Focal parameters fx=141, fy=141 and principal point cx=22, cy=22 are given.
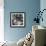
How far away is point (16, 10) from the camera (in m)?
5.80

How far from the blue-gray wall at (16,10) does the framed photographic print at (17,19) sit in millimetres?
125

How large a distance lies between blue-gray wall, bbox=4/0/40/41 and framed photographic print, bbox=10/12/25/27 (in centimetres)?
12

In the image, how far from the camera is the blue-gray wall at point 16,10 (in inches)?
228

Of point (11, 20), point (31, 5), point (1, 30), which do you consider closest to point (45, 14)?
point (31, 5)

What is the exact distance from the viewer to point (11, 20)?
582cm

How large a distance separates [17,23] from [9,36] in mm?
631

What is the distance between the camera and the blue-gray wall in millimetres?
5781

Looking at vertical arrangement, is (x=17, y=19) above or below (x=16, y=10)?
below

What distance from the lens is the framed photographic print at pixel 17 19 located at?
5805 millimetres

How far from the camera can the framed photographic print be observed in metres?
5.80

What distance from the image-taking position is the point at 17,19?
5.84 meters

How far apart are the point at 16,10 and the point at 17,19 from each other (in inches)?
14.8

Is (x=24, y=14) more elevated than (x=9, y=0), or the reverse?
(x=9, y=0)

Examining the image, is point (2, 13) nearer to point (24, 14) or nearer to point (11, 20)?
point (11, 20)
